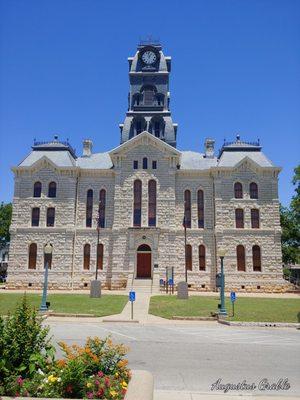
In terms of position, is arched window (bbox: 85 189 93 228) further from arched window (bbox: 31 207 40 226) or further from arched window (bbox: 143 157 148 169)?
arched window (bbox: 143 157 148 169)

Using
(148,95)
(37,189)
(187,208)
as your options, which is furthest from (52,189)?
(148,95)

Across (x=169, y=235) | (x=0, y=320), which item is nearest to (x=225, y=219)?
(x=169, y=235)

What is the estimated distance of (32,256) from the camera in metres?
40.6

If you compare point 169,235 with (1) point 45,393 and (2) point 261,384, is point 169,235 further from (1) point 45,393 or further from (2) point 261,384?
(1) point 45,393

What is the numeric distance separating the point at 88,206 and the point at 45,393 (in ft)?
121

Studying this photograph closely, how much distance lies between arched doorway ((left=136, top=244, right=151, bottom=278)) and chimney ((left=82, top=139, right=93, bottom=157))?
14.9m

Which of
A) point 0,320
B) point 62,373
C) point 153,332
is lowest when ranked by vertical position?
point 153,332

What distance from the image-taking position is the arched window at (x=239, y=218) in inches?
1610

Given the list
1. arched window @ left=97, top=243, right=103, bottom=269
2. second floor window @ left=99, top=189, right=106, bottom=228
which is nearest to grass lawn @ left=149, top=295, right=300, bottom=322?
arched window @ left=97, top=243, right=103, bottom=269

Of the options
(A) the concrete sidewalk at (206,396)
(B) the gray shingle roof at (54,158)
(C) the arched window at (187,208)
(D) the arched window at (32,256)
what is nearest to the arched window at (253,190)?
(C) the arched window at (187,208)

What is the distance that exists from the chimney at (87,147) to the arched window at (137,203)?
369 inches

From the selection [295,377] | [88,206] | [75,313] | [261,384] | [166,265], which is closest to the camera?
[261,384]

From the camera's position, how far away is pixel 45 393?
216 inches

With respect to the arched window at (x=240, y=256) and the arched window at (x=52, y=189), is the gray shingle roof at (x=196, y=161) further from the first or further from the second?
the arched window at (x=52, y=189)
